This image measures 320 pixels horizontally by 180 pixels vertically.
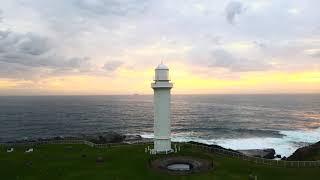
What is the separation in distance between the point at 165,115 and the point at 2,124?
97398 mm

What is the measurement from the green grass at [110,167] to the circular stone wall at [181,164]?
0.95 m

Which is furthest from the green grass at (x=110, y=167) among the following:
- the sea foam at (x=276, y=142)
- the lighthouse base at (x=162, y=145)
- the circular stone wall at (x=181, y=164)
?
the sea foam at (x=276, y=142)

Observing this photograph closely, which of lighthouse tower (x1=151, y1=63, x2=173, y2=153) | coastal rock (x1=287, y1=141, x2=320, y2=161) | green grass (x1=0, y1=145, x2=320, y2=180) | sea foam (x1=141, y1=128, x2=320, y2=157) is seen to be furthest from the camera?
sea foam (x1=141, y1=128, x2=320, y2=157)

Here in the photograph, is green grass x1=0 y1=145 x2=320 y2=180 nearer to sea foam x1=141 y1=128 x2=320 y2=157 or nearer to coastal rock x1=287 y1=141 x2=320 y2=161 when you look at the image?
coastal rock x1=287 y1=141 x2=320 y2=161

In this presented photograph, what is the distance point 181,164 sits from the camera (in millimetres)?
39906

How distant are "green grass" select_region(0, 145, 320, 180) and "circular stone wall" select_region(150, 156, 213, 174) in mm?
948

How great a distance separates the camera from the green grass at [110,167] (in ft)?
118

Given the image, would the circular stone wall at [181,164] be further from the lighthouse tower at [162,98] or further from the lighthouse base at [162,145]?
the lighthouse tower at [162,98]

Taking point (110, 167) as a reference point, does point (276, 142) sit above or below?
below

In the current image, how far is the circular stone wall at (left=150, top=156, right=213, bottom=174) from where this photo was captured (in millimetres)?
37347

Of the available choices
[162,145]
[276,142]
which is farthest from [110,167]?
[276,142]

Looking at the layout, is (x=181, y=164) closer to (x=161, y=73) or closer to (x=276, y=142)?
(x=161, y=73)

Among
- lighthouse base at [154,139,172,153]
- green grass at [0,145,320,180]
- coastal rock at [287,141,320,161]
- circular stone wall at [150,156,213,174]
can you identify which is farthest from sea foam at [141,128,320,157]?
circular stone wall at [150,156,213,174]

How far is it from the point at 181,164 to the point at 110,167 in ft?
26.9
